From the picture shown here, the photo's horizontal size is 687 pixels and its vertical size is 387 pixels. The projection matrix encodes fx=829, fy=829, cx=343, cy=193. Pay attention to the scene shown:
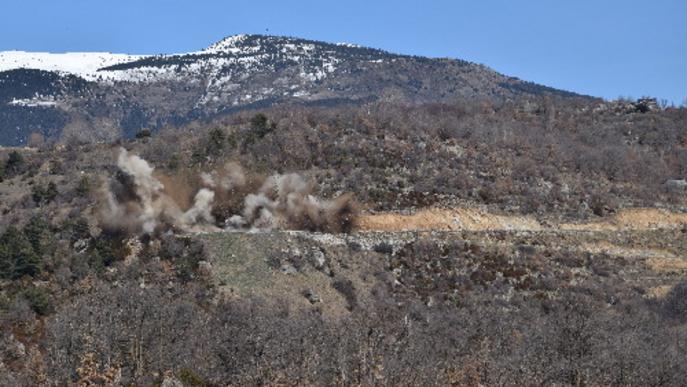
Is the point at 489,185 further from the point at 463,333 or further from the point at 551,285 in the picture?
the point at 463,333

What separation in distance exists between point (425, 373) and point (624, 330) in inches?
674

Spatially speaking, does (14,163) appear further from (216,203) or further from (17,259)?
(216,203)

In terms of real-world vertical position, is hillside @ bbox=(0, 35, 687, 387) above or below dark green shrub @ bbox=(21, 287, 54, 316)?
above

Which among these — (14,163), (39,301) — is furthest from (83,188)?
(39,301)

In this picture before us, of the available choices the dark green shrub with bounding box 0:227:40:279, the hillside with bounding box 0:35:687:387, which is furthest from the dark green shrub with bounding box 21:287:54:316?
the dark green shrub with bounding box 0:227:40:279

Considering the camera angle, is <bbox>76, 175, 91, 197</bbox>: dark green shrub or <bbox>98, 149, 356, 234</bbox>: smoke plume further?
<bbox>76, 175, 91, 197</bbox>: dark green shrub

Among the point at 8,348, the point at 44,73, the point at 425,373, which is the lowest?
the point at 8,348

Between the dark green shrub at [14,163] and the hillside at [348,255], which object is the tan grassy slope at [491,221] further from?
the dark green shrub at [14,163]

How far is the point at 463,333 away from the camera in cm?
4153

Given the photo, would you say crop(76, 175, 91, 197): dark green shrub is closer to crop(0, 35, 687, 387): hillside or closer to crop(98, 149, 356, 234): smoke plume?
crop(0, 35, 687, 387): hillside

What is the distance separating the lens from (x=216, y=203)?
192 feet

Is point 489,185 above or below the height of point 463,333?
above

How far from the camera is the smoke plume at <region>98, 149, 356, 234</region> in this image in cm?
5535

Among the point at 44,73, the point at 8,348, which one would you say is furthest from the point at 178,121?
the point at 8,348
